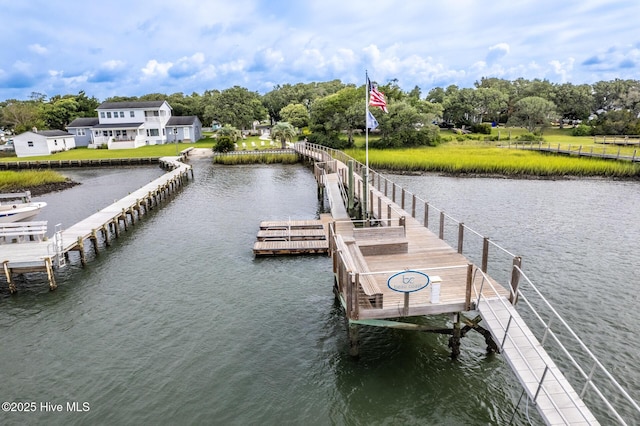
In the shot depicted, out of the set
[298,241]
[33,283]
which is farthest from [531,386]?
[33,283]

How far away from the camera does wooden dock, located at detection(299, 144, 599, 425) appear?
7.52m

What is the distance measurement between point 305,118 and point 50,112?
49682 millimetres

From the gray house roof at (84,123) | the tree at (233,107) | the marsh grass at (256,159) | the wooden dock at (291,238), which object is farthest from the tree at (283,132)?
the wooden dock at (291,238)

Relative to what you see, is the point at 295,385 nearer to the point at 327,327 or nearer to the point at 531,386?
the point at 327,327

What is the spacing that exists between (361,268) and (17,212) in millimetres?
22726

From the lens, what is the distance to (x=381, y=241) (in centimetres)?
1357

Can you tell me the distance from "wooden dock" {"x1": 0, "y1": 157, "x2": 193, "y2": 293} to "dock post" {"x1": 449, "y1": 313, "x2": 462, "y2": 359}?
14084 millimetres

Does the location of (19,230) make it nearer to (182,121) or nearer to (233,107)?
(182,121)

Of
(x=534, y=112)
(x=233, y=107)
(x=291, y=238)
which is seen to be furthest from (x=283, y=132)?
(x=534, y=112)

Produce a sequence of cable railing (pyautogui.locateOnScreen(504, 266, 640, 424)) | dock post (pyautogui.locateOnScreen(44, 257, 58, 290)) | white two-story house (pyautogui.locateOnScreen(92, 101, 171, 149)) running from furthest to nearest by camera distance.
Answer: white two-story house (pyautogui.locateOnScreen(92, 101, 171, 149))
dock post (pyautogui.locateOnScreen(44, 257, 58, 290))
cable railing (pyautogui.locateOnScreen(504, 266, 640, 424))

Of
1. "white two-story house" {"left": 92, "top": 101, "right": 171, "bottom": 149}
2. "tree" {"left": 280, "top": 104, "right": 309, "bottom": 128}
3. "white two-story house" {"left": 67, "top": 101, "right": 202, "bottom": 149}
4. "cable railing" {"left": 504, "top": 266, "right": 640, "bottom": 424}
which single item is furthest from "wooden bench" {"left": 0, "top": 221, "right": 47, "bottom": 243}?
"tree" {"left": 280, "top": 104, "right": 309, "bottom": 128}

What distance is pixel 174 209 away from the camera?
28750mm

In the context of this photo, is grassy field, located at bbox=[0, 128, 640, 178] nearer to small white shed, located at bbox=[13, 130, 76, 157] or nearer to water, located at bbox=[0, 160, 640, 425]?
small white shed, located at bbox=[13, 130, 76, 157]

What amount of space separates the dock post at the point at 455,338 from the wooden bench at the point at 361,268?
2.11 metres
